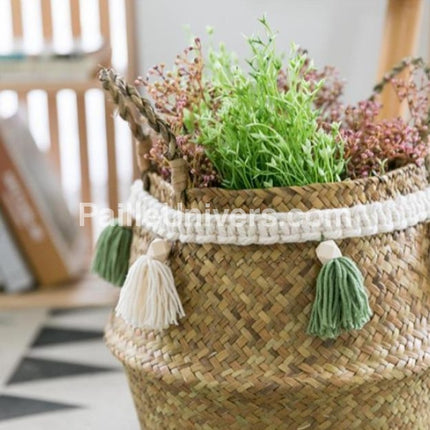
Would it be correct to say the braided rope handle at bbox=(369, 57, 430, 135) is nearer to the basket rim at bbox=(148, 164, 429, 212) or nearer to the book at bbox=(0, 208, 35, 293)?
the basket rim at bbox=(148, 164, 429, 212)

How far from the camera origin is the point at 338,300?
83 centimetres

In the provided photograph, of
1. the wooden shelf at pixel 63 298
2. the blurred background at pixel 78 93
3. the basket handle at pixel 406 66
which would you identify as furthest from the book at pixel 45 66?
the basket handle at pixel 406 66

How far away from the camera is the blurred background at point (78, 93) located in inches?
62.3

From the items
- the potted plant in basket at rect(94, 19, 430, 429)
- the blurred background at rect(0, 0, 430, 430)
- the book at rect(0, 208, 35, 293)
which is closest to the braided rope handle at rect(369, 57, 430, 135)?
the potted plant in basket at rect(94, 19, 430, 429)

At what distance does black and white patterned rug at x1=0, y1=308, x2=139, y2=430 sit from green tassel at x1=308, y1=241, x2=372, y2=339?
1.50 feet

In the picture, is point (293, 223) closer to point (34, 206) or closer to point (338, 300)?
point (338, 300)

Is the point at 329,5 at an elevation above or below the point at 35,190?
above

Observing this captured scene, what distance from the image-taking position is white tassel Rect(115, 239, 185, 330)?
2.87ft

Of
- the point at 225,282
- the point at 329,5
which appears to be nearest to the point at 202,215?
the point at 225,282

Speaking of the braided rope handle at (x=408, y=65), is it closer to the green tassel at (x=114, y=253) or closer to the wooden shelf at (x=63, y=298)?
the green tassel at (x=114, y=253)

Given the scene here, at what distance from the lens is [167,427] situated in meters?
0.94


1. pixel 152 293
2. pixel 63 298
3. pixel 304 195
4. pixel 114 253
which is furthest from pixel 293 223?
pixel 63 298

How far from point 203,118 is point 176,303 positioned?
0.66 feet

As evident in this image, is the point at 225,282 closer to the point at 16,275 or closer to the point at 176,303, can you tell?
the point at 176,303
